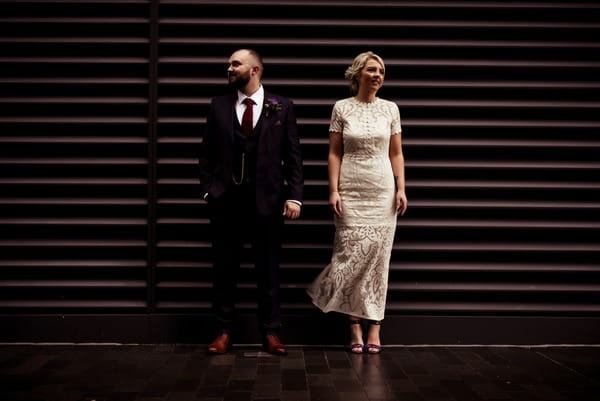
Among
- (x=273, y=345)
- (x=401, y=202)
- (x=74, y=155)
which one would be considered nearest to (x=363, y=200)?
(x=401, y=202)

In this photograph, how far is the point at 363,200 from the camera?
3943 mm

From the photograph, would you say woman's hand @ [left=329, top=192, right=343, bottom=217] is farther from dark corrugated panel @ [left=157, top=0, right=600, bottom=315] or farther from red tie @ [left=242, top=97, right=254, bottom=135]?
red tie @ [left=242, top=97, right=254, bottom=135]

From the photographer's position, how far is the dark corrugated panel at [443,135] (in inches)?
171

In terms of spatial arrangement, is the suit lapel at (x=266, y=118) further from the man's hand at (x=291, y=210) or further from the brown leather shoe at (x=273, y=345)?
the brown leather shoe at (x=273, y=345)

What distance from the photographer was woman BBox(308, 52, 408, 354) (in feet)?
12.9

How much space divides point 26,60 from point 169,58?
1092 mm

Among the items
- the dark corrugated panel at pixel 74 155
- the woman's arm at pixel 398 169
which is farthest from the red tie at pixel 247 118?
the woman's arm at pixel 398 169

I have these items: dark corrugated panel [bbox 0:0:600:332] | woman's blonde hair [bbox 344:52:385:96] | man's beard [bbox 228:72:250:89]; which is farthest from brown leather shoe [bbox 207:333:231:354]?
woman's blonde hair [bbox 344:52:385:96]

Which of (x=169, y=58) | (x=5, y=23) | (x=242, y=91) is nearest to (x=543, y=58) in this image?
(x=242, y=91)

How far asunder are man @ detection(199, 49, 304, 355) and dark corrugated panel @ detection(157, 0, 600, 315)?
1.17 feet

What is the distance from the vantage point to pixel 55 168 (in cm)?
434

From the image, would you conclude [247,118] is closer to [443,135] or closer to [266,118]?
[266,118]

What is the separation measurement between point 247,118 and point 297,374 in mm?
1748

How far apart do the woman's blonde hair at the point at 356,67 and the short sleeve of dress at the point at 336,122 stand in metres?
0.20
